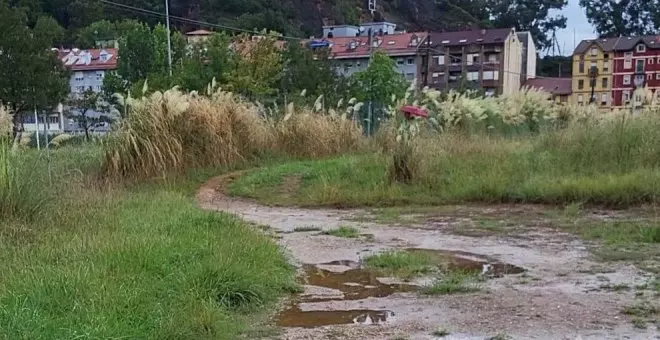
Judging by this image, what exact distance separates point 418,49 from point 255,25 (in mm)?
14499

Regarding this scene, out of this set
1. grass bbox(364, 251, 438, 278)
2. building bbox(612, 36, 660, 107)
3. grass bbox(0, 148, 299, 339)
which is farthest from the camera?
building bbox(612, 36, 660, 107)

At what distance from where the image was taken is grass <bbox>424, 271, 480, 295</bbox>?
177 inches

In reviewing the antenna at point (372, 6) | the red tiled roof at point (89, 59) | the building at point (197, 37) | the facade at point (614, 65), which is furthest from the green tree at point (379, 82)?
the antenna at point (372, 6)

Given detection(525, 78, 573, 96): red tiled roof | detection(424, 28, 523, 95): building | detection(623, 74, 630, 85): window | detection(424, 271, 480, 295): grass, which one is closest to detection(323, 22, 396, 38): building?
detection(424, 28, 523, 95): building

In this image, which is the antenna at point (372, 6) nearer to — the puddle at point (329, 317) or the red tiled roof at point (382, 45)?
the red tiled roof at point (382, 45)

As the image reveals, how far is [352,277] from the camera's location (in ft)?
16.4

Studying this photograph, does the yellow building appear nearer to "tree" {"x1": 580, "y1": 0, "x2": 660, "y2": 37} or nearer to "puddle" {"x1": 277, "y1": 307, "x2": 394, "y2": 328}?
"tree" {"x1": 580, "y1": 0, "x2": 660, "y2": 37}

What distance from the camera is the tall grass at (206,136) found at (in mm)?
10367

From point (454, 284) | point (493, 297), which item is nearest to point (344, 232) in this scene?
point (454, 284)

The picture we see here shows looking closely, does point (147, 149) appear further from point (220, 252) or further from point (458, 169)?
point (220, 252)

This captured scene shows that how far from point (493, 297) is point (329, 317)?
105cm

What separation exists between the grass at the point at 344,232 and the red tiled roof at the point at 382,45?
56.6 meters

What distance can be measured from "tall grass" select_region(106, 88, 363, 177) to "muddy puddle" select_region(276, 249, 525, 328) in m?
5.65

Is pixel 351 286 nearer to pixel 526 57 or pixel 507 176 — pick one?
pixel 507 176
